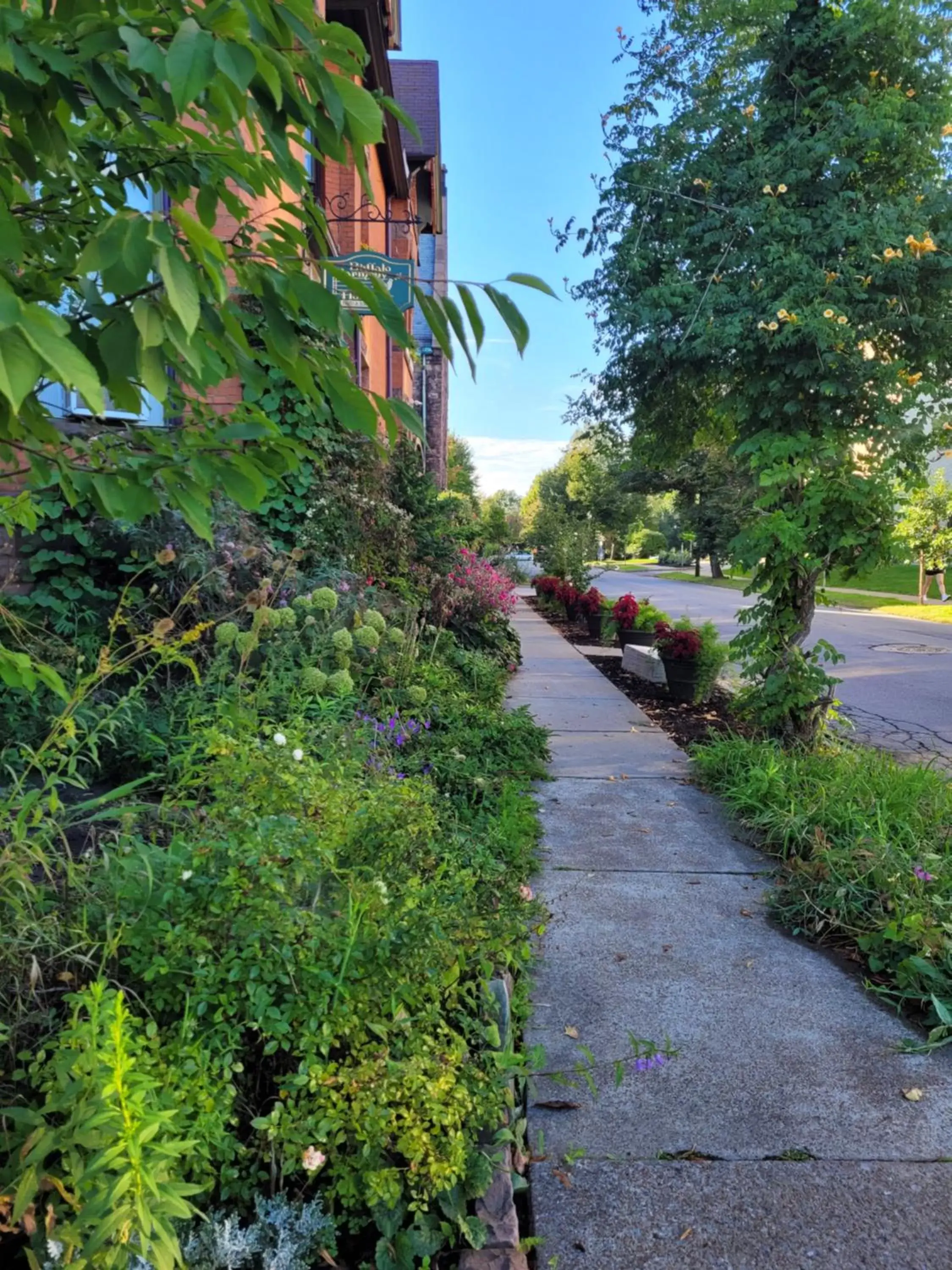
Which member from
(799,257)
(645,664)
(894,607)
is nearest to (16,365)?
(799,257)

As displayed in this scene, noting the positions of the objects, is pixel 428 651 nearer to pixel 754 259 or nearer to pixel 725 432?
pixel 725 432

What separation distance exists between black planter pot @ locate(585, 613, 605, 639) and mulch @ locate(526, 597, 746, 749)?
7.72 ft

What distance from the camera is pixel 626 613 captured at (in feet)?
36.1

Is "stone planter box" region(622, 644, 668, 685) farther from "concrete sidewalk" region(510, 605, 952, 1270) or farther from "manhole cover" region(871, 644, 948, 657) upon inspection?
"manhole cover" region(871, 644, 948, 657)

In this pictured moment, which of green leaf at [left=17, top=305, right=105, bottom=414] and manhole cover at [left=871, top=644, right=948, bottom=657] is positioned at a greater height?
green leaf at [left=17, top=305, right=105, bottom=414]

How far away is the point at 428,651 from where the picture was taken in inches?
256

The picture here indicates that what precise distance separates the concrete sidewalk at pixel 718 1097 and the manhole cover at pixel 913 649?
10.7 meters

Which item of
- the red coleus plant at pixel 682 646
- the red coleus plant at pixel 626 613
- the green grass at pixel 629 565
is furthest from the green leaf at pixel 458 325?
the green grass at pixel 629 565

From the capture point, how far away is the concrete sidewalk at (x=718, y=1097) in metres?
1.75

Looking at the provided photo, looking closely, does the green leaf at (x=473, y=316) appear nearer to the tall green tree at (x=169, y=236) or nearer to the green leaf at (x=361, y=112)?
the tall green tree at (x=169, y=236)

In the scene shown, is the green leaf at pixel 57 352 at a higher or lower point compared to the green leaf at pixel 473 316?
lower

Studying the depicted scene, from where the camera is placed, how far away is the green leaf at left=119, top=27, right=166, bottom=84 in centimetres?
77

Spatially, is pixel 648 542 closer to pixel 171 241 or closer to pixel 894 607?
pixel 894 607

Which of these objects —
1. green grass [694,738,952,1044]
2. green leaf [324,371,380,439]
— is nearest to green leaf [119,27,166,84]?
green leaf [324,371,380,439]
